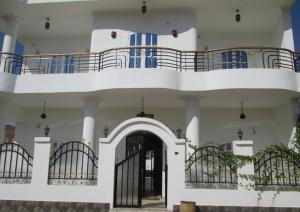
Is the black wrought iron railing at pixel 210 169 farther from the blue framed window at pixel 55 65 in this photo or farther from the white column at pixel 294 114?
the blue framed window at pixel 55 65

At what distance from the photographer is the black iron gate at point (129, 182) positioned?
8641 mm

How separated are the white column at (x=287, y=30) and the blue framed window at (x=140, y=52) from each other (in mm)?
5565

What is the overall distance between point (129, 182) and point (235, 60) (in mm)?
8202

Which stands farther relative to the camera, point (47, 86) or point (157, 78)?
point (47, 86)

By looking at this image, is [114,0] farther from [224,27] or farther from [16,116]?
[16,116]

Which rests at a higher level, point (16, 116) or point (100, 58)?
point (100, 58)

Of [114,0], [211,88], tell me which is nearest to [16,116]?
[114,0]

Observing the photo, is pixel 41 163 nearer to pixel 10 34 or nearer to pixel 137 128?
pixel 137 128

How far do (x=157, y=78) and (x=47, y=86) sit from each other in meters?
4.54

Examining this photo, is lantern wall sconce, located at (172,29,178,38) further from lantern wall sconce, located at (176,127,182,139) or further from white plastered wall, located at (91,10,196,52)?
lantern wall sconce, located at (176,127,182,139)

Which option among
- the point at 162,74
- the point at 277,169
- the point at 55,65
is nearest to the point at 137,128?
A: the point at 162,74

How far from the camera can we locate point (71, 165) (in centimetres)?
890

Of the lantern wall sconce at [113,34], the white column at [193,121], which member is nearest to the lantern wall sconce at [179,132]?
the white column at [193,121]

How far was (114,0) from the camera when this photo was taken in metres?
12.8
